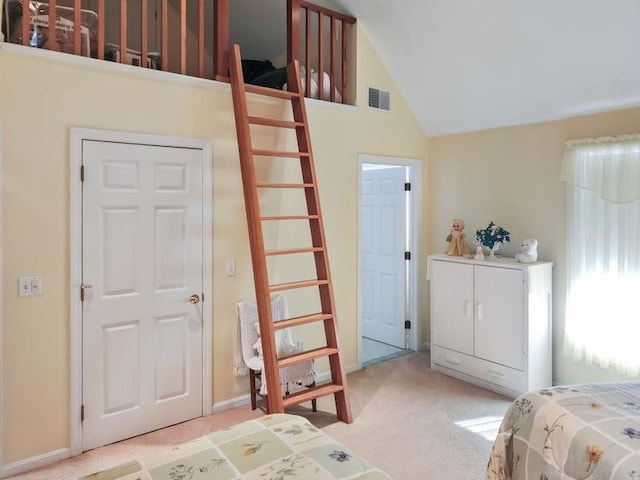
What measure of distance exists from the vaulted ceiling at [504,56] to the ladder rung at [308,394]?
8.62 ft

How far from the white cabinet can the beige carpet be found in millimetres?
161

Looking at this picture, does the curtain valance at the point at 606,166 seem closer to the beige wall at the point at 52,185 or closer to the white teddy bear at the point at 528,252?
the white teddy bear at the point at 528,252

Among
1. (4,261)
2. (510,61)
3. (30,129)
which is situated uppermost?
(510,61)

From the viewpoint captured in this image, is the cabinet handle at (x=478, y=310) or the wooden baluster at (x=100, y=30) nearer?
the wooden baluster at (x=100, y=30)

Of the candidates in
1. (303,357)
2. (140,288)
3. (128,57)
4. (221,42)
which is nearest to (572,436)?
(303,357)

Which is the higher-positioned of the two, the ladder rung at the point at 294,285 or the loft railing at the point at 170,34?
the loft railing at the point at 170,34

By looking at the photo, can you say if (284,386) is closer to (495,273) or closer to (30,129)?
(495,273)

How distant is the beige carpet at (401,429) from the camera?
2.59 m

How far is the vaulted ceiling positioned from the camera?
2926mm

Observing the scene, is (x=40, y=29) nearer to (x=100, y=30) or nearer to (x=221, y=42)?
(x=100, y=30)

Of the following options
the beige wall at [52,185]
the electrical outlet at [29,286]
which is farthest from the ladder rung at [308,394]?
the electrical outlet at [29,286]

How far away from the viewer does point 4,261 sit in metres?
2.46

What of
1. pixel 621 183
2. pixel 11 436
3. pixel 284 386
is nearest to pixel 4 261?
pixel 11 436

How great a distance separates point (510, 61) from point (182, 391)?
3351 mm
